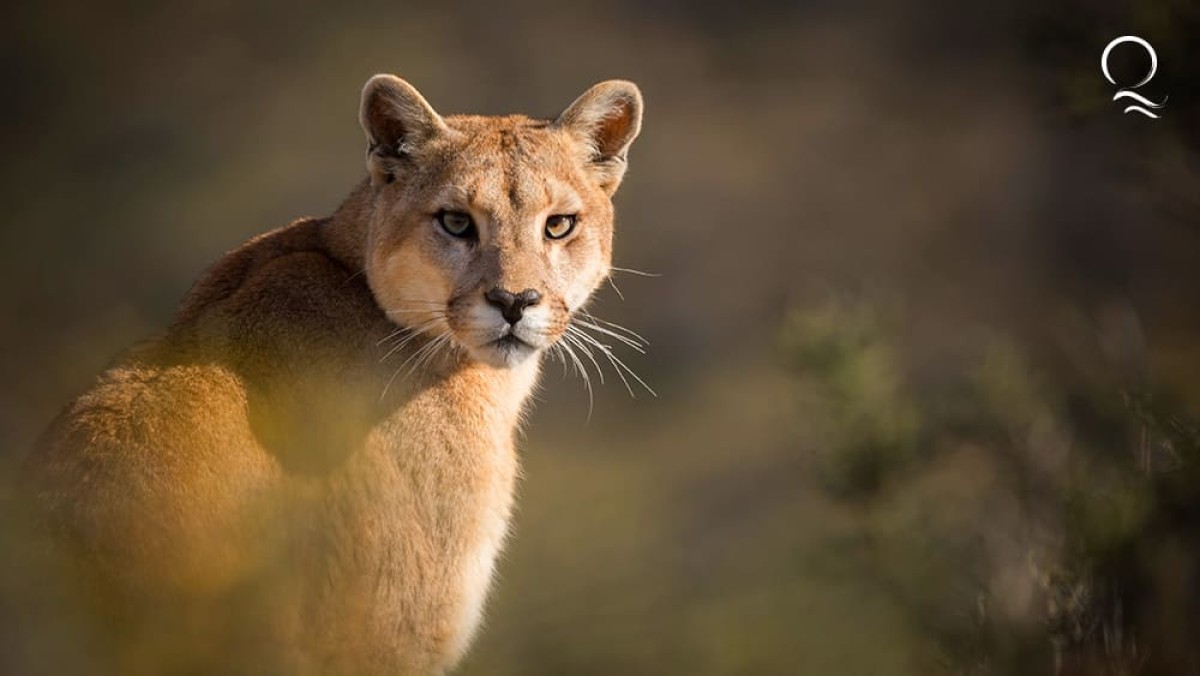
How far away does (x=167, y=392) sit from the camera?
693cm

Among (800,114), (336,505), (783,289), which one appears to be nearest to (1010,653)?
(336,505)

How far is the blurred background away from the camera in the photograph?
771 centimetres

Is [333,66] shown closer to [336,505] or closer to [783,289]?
[783,289]

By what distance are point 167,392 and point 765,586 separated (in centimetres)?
415

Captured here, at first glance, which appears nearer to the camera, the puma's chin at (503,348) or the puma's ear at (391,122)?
the puma's chin at (503,348)

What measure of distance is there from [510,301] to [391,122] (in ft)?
3.64

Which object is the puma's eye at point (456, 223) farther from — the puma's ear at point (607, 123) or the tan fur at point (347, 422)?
the puma's ear at point (607, 123)

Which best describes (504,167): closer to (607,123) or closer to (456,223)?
(456,223)

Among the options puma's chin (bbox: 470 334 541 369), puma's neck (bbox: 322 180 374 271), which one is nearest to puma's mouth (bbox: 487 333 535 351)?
puma's chin (bbox: 470 334 541 369)

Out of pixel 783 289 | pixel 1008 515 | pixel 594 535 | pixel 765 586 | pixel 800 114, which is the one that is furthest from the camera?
pixel 800 114

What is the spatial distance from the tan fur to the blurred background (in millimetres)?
497

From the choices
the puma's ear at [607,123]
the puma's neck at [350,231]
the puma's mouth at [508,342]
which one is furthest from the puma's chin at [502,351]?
the puma's ear at [607,123]

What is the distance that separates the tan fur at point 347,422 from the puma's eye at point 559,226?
0.15ft

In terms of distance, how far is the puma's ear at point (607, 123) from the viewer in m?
8.39
